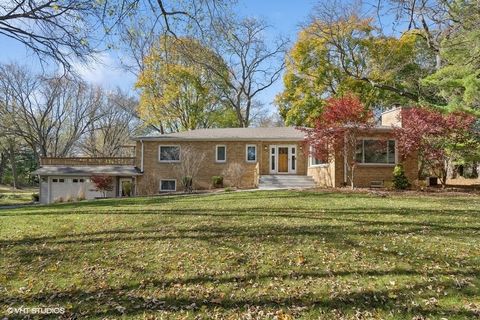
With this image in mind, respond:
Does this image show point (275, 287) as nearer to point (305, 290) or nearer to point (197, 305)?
point (305, 290)

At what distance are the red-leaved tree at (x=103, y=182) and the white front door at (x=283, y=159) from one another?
32.1 feet

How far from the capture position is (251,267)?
5.20 m

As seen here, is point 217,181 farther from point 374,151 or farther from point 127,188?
point 374,151

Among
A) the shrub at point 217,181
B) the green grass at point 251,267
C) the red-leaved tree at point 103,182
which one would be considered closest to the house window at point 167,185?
the shrub at point 217,181

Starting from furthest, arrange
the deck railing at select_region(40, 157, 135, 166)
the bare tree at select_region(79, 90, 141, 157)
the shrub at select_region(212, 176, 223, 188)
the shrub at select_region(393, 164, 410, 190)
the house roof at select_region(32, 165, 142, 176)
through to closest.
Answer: the bare tree at select_region(79, 90, 141, 157) → the deck railing at select_region(40, 157, 135, 166) → the house roof at select_region(32, 165, 142, 176) → the shrub at select_region(212, 176, 223, 188) → the shrub at select_region(393, 164, 410, 190)

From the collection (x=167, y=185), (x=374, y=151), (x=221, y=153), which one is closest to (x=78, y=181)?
(x=167, y=185)

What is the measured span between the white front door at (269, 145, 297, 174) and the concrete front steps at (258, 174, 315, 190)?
74cm

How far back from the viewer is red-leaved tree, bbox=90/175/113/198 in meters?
22.4

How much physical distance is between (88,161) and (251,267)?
69.2 ft

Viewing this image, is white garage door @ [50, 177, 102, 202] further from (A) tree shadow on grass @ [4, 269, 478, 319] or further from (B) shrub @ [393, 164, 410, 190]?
(A) tree shadow on grass @ [4, 269, 478, 319]

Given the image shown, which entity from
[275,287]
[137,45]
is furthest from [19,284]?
[137,45]

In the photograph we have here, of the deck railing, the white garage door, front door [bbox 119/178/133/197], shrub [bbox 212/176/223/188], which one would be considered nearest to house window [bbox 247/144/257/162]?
shrub [bbox 212/176/223/188]

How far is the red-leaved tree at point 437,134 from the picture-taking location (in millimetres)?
15734

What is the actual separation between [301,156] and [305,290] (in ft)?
57.2
